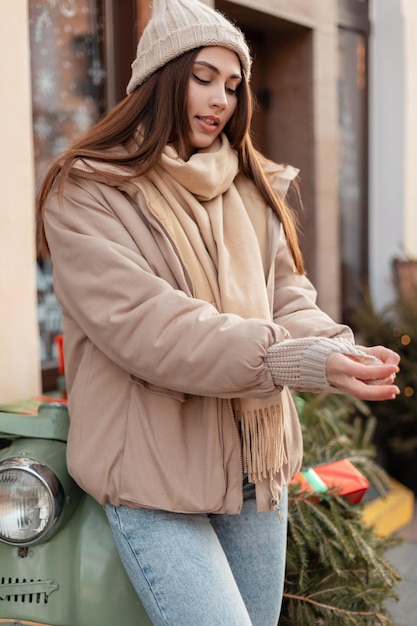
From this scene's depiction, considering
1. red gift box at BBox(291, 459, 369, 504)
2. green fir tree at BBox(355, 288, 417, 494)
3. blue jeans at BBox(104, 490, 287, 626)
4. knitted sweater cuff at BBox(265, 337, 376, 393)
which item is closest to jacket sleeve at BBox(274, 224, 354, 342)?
knitted sweater cuff at BBox(265, 337, 376, 393)

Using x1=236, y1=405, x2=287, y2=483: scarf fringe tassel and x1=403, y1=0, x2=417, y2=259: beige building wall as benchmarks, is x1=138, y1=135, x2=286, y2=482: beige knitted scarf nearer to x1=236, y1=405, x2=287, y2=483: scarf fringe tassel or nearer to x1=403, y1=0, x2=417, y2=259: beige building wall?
x1=236, y1=405, x2=287, y2=483: scarf fringe tassel

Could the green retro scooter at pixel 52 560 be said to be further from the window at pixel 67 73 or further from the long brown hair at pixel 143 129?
the window at pixel 67 73

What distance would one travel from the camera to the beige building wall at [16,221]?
2.92 metres

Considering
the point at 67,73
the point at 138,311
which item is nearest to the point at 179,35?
the point at 138,311

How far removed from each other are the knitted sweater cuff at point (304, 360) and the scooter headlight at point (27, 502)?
60cm

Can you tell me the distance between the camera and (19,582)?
1931 millimetres

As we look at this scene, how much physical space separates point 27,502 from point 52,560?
145 mm

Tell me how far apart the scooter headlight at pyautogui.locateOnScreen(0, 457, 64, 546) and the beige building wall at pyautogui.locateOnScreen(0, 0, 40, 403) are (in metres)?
0.98

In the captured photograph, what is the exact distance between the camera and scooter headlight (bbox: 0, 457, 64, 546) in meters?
1.91

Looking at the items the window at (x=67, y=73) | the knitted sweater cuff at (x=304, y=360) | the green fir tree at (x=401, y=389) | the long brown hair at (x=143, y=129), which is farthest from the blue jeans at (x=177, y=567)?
the green fir tree at (x=401, y=389)

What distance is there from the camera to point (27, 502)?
1.93 m

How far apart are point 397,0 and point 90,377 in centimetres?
496

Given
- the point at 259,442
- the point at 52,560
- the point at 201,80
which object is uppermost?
the point at 201,80

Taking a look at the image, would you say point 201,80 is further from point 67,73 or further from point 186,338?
point 67,73
